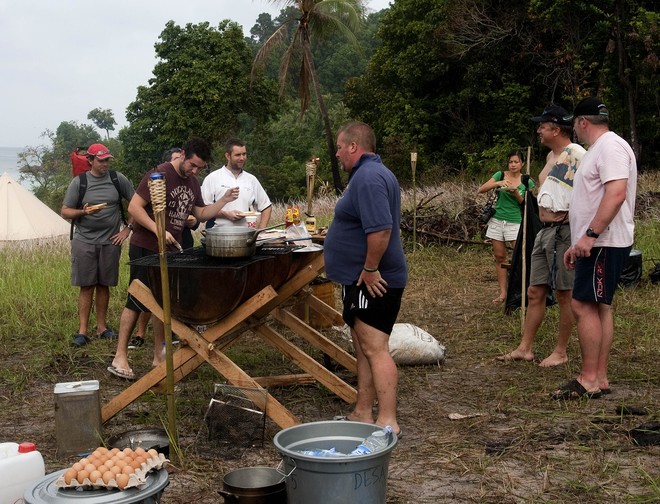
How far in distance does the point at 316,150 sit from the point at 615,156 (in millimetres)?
41417

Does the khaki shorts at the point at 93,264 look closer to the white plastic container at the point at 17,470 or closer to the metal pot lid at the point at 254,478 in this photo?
the white plastic container at the point at 17,470

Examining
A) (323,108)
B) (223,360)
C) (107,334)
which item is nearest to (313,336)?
(223,360)

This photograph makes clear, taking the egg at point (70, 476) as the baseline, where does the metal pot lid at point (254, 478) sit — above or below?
below

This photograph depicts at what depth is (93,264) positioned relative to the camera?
24.3ft

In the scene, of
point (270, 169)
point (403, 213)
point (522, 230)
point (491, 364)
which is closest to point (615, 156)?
point (491, 364)

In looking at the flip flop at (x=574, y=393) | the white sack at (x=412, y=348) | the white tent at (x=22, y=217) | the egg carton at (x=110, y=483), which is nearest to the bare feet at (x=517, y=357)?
the white sack at (x=412, y=348)

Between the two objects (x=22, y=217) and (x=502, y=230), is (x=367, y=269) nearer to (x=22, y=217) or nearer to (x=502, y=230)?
(x=502, y=230)

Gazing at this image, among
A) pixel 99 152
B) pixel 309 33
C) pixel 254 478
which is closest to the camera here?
pixel 254 478

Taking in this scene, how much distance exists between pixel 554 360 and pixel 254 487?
3385 millimetres

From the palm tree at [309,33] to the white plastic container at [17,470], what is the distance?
27.6m

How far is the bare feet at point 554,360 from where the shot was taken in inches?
250

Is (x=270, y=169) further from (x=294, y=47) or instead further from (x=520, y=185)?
(x=520, y=185)

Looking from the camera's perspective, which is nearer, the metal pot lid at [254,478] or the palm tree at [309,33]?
the metal pot lid at [254,478]

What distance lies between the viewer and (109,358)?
6934 mm
